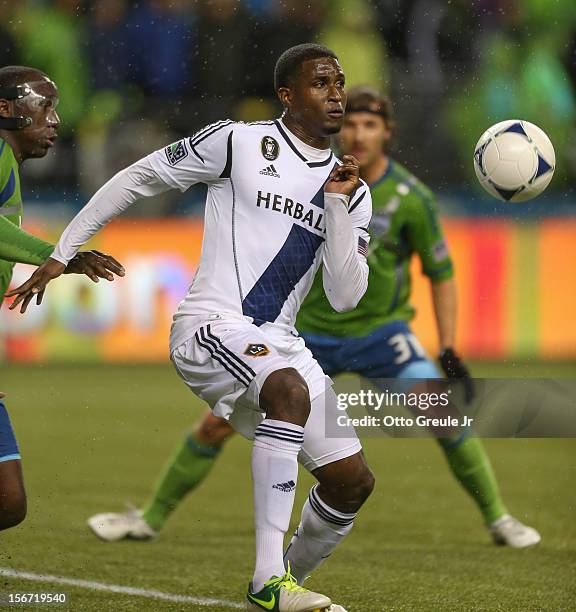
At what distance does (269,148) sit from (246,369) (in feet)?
2.85

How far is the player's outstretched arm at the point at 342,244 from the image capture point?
4.89 meters

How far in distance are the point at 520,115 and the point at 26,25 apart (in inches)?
187

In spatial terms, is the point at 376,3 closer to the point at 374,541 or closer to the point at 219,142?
the point at 374,541

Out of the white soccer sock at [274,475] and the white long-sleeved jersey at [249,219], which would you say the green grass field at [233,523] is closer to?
the white soccer sock at [274,475]

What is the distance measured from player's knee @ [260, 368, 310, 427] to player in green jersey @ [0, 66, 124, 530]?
0.73 meters

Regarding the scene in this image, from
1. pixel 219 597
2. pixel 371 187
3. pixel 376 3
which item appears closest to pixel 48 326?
pixel 376 3

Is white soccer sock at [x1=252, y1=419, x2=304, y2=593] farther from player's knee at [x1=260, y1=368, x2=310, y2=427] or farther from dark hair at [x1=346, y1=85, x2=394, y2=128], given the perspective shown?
dark hair at [x1=346, y1=85, x2=394, y2=128]

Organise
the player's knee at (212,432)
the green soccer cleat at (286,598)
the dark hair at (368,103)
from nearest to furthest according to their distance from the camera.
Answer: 1. the green soccer cleat at (286,598)
2. the player's knee at (212,432)
3. the dark hair at (368,103)

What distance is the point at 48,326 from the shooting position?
527 inches

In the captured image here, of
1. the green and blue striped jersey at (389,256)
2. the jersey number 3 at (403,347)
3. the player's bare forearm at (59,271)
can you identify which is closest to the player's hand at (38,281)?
the player's bare forearm at (59,271)

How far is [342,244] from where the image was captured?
4.91m

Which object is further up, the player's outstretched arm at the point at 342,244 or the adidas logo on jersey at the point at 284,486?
the player's outstretched arm at the point at 342,244

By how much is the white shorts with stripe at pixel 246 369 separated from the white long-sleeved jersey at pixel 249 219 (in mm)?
80

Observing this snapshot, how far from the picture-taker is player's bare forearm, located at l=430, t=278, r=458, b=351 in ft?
23.4
